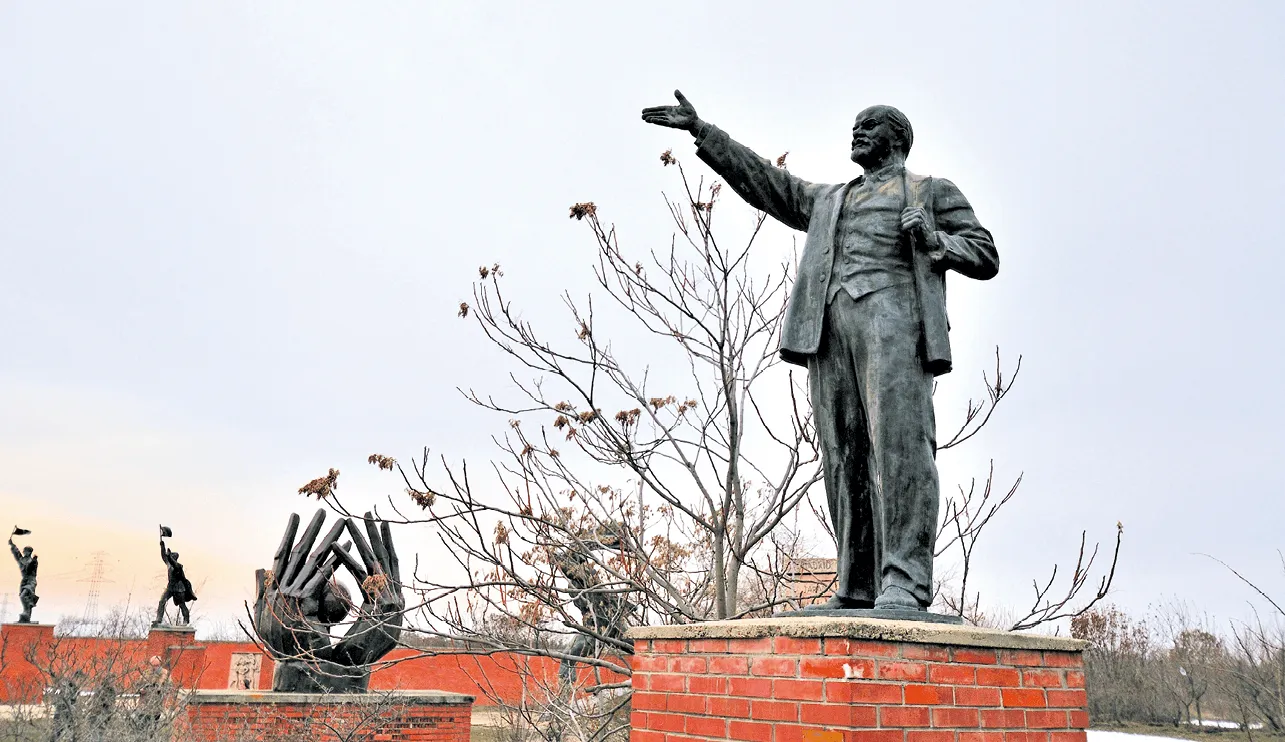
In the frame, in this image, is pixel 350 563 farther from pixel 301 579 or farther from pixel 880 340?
pixel 880 340

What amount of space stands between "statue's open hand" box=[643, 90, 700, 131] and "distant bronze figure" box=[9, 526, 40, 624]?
2650 centimetres

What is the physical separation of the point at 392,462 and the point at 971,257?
4.19 meters

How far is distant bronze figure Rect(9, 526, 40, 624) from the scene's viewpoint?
2414 centimetres

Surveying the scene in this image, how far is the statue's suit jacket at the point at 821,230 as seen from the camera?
355 cm

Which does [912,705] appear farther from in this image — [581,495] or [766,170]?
[581,495]

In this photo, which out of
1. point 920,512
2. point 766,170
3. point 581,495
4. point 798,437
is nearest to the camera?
point 920,512

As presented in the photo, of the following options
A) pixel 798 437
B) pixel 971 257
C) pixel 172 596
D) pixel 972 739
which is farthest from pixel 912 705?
pixel 172 596

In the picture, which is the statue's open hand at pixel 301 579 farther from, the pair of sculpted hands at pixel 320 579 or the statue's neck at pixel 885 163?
the statue's neck at pixel 885 163

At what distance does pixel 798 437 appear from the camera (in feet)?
22.2

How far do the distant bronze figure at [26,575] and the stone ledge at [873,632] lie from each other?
87.5 feet

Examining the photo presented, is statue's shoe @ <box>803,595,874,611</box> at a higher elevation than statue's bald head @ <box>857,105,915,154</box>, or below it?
below

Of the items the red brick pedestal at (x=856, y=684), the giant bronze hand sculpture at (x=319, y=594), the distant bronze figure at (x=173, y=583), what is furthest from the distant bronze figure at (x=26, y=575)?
the red brick pedestal at (x=856, y=684)

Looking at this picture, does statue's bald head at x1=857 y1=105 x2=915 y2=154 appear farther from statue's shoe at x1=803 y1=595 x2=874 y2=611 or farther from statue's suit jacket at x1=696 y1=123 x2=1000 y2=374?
statue's shoe at x1=803 y1=595 x2=874 y2=611

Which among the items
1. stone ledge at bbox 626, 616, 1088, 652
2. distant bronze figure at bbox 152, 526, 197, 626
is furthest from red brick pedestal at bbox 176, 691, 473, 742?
distant bronze figure at bbox 152, 526, 197, 626
